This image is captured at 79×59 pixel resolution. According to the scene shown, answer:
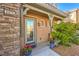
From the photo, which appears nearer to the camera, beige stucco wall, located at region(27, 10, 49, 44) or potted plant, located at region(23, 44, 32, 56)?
potted plant, located at region(23, 44, 32, 56)

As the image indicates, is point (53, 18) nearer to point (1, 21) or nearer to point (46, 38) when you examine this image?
point (46, 38)

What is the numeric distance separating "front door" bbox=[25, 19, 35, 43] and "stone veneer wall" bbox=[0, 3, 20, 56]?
162 mm

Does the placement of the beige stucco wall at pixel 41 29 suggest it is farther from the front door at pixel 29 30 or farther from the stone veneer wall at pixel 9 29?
the stone veneer wall at pixel 9 29

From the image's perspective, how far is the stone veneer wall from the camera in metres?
2.59


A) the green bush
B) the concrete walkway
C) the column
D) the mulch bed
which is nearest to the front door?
the column

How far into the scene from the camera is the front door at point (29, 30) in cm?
284

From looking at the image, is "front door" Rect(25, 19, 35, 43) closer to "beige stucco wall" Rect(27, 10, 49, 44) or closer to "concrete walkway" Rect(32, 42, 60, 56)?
"beige stucco wall" Rect(27, 10, 49, 44)

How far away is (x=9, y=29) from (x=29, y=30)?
412 mm

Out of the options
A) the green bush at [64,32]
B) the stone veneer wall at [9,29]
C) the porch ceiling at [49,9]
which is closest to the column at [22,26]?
the stone veneer wall at [9,29]

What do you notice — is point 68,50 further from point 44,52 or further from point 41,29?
point 41,29

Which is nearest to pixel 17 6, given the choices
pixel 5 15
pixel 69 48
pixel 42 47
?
pixel 5 15

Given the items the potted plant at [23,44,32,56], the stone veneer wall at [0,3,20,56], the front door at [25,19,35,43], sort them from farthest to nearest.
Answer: the front door at [25,19,35,43]
the potted plant at [23,44,32,56]
the stone veneer wall at [0,3,20,56]

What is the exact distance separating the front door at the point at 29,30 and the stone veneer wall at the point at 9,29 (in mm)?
162

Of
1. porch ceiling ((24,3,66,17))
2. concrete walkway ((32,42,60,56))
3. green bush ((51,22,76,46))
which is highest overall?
porch ceiling ((24,3,66,17))
